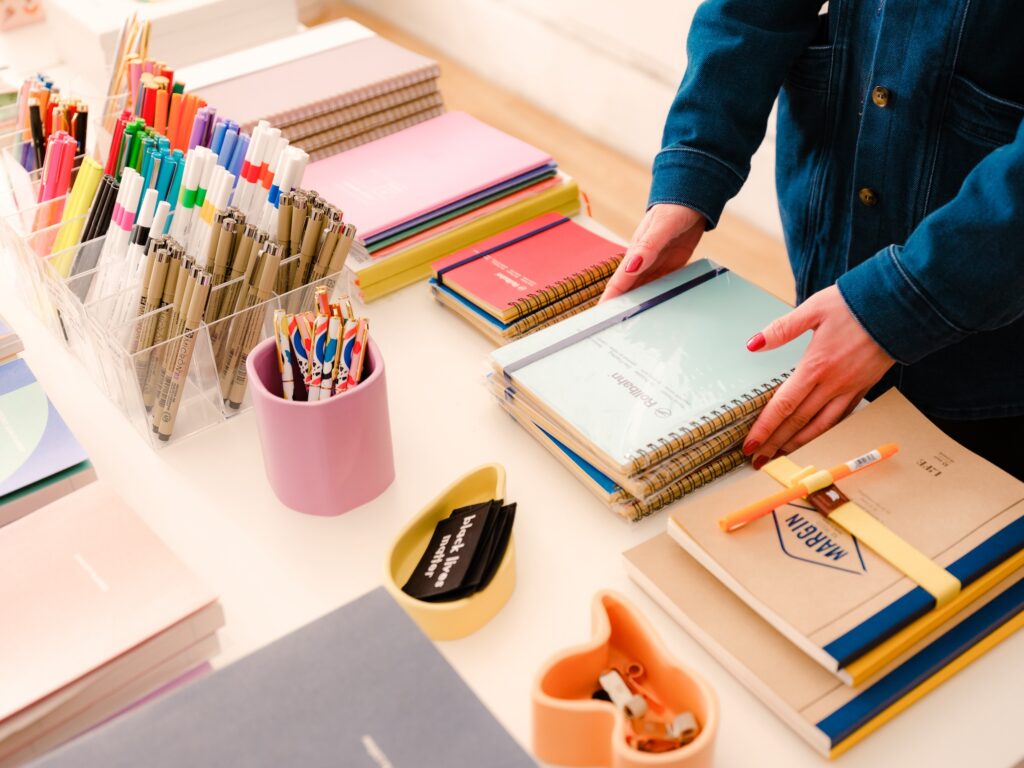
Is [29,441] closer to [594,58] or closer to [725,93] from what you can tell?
[725,93]

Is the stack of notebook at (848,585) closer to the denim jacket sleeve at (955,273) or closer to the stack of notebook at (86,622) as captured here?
the denim jacket sleeve at (955,273)

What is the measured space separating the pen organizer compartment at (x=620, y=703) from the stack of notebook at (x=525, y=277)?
466mm

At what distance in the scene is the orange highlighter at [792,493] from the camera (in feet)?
2.72

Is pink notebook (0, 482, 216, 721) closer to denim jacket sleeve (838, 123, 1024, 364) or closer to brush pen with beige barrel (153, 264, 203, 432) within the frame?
brush pen with beige barrel (153, 264, 203, 432)

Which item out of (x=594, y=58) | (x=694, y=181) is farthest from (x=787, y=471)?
(x=594, y=58)

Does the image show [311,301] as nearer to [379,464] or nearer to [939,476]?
[379,464]

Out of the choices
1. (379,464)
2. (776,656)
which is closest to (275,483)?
(379,464)

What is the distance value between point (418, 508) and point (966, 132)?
0.69 meters

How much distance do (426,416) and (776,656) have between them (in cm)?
46

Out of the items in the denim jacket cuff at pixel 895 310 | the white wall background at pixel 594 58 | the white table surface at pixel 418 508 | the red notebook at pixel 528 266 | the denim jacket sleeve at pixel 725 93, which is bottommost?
the white wall background at pixel 594 58

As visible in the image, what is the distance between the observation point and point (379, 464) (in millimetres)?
950

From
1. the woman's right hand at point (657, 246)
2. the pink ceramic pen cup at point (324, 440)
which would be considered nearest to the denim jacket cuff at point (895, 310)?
the woman's right hand at point (657, 246)

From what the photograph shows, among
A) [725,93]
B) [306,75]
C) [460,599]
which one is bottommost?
[460,599]

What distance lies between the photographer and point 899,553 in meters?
0.79
